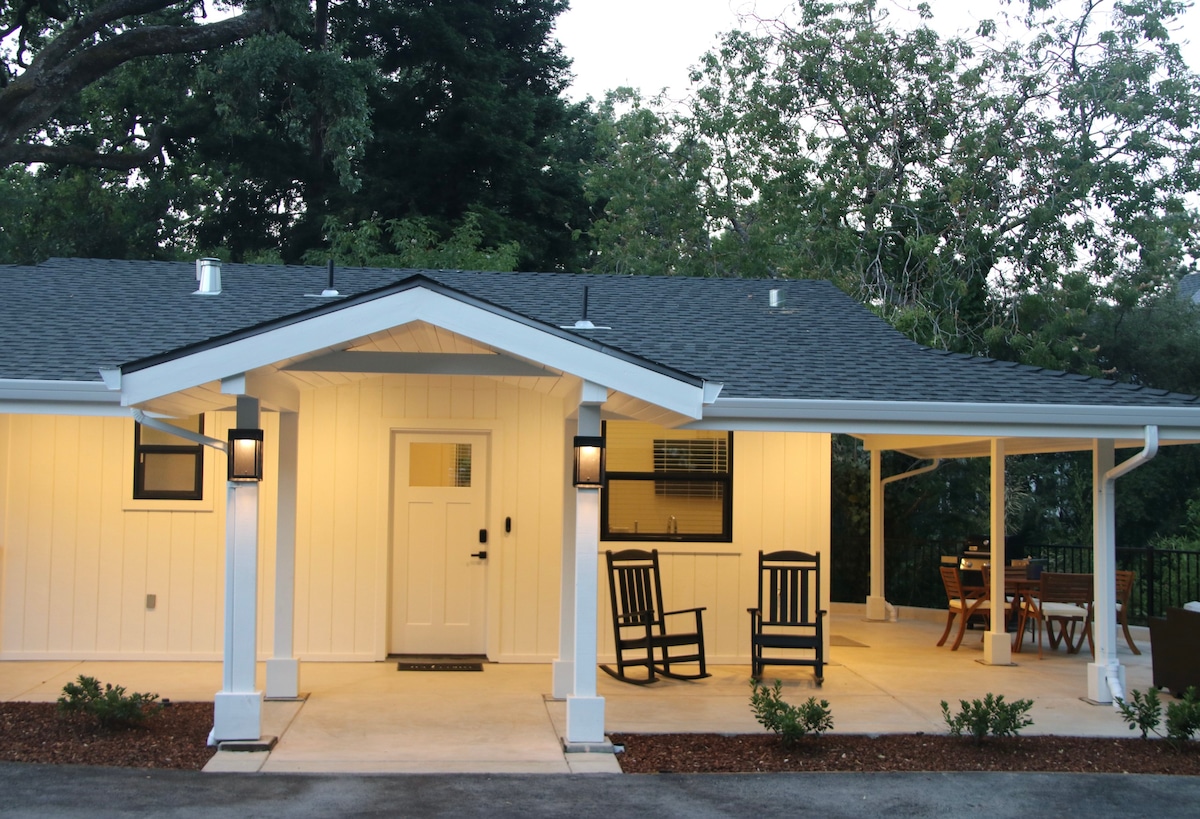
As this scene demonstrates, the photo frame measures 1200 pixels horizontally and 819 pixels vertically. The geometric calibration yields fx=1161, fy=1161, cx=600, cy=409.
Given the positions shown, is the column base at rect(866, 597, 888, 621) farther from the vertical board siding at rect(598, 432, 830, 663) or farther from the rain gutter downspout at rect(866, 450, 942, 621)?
the vertical board siding at rect(598, 432, 830, 663)

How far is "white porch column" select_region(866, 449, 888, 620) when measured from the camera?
13422mm

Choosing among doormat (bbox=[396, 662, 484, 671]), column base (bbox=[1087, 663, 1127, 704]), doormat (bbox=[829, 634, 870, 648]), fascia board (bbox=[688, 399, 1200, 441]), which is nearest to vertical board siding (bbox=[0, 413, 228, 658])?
doormat (bbox=[396, 662, 484, 671])

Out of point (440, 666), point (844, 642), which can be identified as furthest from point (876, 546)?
point (440, 666)

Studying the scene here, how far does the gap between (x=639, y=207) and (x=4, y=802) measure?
1670cm

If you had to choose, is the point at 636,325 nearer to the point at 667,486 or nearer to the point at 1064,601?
the point at 667,486

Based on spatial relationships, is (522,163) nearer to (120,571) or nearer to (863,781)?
(120,571)

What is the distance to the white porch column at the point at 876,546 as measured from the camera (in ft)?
44.0

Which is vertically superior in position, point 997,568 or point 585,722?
point 997,568

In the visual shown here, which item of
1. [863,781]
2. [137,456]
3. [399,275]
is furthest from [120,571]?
[863,781]

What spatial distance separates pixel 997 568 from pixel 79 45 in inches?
625

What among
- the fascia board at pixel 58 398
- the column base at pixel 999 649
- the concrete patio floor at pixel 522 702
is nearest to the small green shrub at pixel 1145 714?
the concrete patio floor at pixel 522 702

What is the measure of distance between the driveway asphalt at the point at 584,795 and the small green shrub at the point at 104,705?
75 cm

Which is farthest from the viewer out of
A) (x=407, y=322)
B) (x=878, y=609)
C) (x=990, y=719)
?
(x=878, y=609)

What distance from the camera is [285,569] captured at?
830 centimetres
